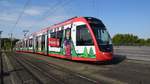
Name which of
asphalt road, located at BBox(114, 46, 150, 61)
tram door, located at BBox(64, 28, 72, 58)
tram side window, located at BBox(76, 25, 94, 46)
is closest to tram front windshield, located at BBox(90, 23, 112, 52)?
tram side window, located at BBox(76, 25, 94, 46)

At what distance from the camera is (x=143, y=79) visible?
36.1 feet

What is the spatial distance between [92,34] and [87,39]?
704 millimetres

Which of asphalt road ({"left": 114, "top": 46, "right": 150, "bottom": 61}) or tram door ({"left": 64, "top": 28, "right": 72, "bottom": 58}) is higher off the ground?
tram door ({"left": 64, "top": 28, "right": 72, "bottom": 58})

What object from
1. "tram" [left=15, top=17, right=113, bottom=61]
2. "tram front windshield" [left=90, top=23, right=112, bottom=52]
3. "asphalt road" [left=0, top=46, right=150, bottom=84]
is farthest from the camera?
"tram front windshield" [left=90, top=23, right=112, bottom=52]

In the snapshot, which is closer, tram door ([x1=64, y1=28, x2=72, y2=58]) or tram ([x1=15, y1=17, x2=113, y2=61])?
tram ([x1=15, y1=17, x2=113, y2=61])

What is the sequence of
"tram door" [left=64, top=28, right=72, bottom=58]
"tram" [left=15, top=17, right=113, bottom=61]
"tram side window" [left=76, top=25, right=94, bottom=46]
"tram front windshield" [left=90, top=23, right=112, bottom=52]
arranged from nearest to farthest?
"tram" [left=15, top=17, right=113, bottom=61], "tram front windshield" [left=90, top=23, right=112, bottom=52], "tram side window" [left=76, top=25, right=94, bottom=46], "tram door" [left=64, top=28, right=72, bottom=58]

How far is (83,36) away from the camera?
18469 millimetres

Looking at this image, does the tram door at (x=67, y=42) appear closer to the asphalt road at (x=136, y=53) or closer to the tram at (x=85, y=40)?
the tram at (x=85, y=40)

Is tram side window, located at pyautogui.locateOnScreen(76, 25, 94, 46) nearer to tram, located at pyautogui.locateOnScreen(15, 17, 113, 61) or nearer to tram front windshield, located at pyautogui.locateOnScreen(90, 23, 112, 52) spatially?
tram, located at pyautogui.locateOnScreen(15, 17, 113, 61)

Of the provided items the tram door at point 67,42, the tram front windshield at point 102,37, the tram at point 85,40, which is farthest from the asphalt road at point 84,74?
the tram door at point 67,42

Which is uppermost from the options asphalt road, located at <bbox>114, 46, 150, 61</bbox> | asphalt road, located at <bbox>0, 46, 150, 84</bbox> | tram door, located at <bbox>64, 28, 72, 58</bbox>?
tram door, located at <bbox>64, 28, 72, 58</bbox>

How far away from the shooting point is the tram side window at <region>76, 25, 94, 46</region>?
17.9 meters

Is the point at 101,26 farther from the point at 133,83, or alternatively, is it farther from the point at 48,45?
the point at 48,45

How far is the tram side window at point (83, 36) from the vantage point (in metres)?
17.9
